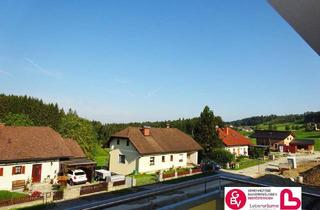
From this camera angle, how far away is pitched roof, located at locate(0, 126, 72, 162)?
3198 centimetres

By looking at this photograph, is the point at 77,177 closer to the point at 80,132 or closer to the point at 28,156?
the point at 28,156

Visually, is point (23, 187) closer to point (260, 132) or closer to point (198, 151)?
point (198, 151)

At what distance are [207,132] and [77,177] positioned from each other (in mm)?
25244

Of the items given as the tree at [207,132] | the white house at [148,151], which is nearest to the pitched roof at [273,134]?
the tree at [207,132]

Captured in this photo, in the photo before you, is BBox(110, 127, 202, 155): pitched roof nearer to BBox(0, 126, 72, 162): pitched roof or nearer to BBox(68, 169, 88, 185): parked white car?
BBox(68, 169, 88, 185): parked white car

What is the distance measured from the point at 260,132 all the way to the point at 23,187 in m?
74.1

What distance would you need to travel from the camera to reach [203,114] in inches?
2040

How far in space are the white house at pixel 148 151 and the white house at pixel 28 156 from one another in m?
9.12

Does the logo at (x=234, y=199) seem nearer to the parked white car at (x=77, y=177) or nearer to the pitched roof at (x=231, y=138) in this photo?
the parked white car at (x=77, y=177)

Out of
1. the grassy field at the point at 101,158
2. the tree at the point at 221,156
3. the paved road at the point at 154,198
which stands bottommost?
the grassy field at the point at 101,158

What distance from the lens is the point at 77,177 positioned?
3328cm

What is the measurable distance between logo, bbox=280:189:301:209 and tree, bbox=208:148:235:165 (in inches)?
1702

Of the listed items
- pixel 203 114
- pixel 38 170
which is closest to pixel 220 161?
pixel 203 114

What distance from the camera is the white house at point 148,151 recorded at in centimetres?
4234
